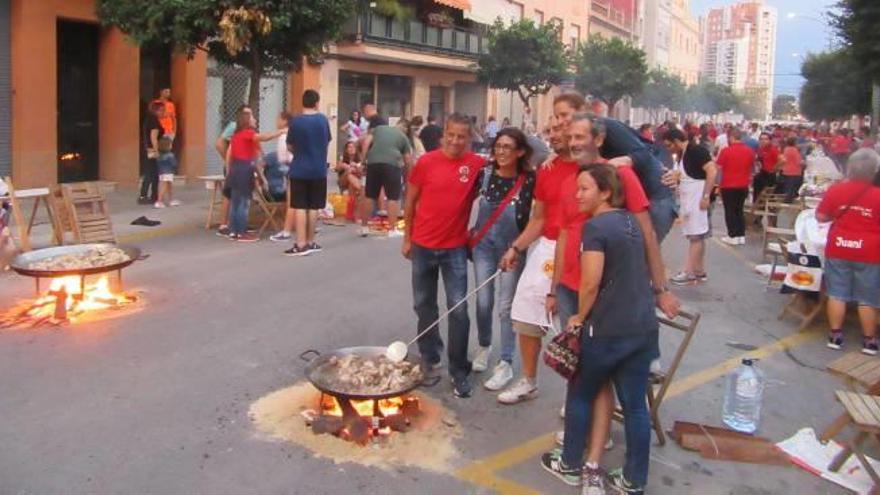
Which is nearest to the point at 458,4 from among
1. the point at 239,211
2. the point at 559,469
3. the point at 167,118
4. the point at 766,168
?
the point at 766,168

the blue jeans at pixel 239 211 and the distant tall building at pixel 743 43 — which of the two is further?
the distant tall building at pixel 743 43

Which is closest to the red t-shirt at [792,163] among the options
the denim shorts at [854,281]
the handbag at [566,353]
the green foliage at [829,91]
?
the denim shorts at [854,281]

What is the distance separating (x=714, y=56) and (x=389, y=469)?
14661cm

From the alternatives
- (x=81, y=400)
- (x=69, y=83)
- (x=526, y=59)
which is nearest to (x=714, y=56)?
(x=526, y=59)

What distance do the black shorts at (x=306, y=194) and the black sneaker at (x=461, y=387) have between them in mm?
5015

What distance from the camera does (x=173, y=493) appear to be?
3930 millimetres

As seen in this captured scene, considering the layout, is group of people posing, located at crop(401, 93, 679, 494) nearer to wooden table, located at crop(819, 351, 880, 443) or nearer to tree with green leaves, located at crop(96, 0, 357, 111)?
wooden table, located at crop(819, 351, 880, 443)

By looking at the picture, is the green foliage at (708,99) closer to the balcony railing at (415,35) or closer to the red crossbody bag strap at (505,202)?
the balcony railing at (415,35)

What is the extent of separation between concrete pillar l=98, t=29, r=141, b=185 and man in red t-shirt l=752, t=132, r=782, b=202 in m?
11.8

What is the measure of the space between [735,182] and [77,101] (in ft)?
37.6

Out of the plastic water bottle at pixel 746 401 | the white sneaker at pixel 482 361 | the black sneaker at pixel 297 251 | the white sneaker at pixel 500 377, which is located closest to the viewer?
the plastic water bottle at pixel 746 401

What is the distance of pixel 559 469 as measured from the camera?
426cm

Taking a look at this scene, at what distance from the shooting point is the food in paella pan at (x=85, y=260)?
261 inches

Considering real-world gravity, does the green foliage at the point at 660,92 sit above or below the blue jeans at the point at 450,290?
above
